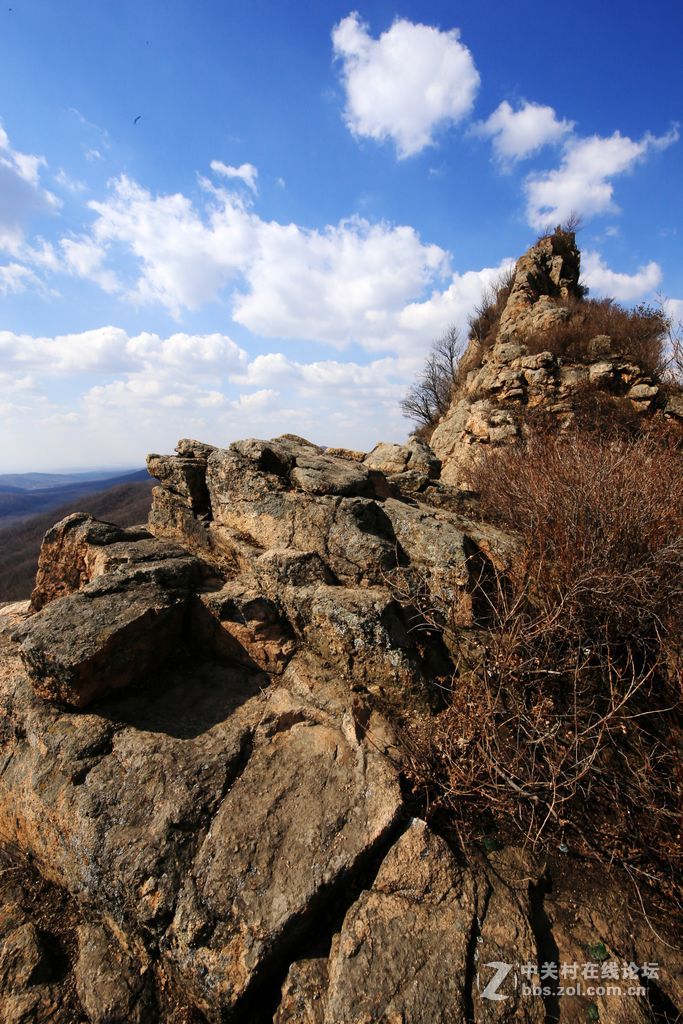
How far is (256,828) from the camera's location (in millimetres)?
3020

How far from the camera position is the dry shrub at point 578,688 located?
120 inches

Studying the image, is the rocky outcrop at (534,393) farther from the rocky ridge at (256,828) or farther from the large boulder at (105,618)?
the large boulder at (105,618)

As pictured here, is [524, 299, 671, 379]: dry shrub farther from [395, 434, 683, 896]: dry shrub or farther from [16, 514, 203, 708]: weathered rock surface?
[16, 514, 203, 708]: weathered rock surface

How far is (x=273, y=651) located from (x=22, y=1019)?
267cm

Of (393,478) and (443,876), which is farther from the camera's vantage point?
(393,478)

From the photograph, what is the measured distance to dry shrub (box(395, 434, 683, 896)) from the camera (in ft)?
9.99

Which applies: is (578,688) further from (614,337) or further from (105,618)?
(614,337)

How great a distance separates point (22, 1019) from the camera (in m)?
2.57

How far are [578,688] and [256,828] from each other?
9.36 feet

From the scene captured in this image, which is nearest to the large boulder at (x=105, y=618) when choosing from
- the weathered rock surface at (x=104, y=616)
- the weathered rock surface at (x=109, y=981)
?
the weathered rock surface at (x=104, y=616)

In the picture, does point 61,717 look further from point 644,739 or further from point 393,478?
point 393,478

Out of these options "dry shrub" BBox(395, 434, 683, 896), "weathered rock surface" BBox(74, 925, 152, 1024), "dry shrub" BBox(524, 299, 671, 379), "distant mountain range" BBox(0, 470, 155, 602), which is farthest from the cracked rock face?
"distant mountain range" BBox(0, 470, 155, 602)

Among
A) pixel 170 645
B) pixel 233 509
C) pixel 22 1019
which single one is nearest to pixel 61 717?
pixel 170 645

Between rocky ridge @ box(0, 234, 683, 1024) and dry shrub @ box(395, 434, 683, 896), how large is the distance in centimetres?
23
